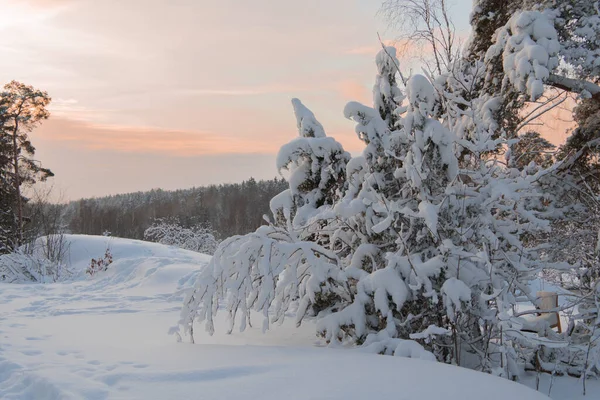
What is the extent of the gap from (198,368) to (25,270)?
32.0 feet

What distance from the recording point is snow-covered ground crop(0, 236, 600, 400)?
9.20ft

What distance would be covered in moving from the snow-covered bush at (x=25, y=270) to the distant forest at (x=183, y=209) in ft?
124

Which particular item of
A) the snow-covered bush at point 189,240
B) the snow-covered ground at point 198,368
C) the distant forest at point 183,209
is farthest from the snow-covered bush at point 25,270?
the distant forest at point 183,209

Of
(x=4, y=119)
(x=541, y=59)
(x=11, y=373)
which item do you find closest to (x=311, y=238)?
(x=11, y=373)

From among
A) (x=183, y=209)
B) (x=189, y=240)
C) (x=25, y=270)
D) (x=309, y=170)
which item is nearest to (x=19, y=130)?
(x=189, y=240)

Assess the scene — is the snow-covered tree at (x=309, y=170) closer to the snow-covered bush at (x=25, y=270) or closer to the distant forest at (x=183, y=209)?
the snow-covered bush at (x=25, y=270)

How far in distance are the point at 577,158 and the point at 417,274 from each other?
15.8ft

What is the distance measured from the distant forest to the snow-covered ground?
4471 centimetres

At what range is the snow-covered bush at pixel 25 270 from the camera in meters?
11.1

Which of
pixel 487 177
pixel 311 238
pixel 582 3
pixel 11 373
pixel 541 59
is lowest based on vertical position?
Answer: pixel 11 373

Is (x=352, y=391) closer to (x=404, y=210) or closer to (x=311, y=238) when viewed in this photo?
(x=404, y=210)

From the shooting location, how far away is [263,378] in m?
3.00

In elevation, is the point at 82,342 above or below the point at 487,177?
below

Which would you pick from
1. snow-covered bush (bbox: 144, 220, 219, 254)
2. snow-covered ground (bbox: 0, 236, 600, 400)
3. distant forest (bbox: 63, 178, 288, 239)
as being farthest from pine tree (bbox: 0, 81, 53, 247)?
distant forest (bbox: 63, 178, 288, 239)
